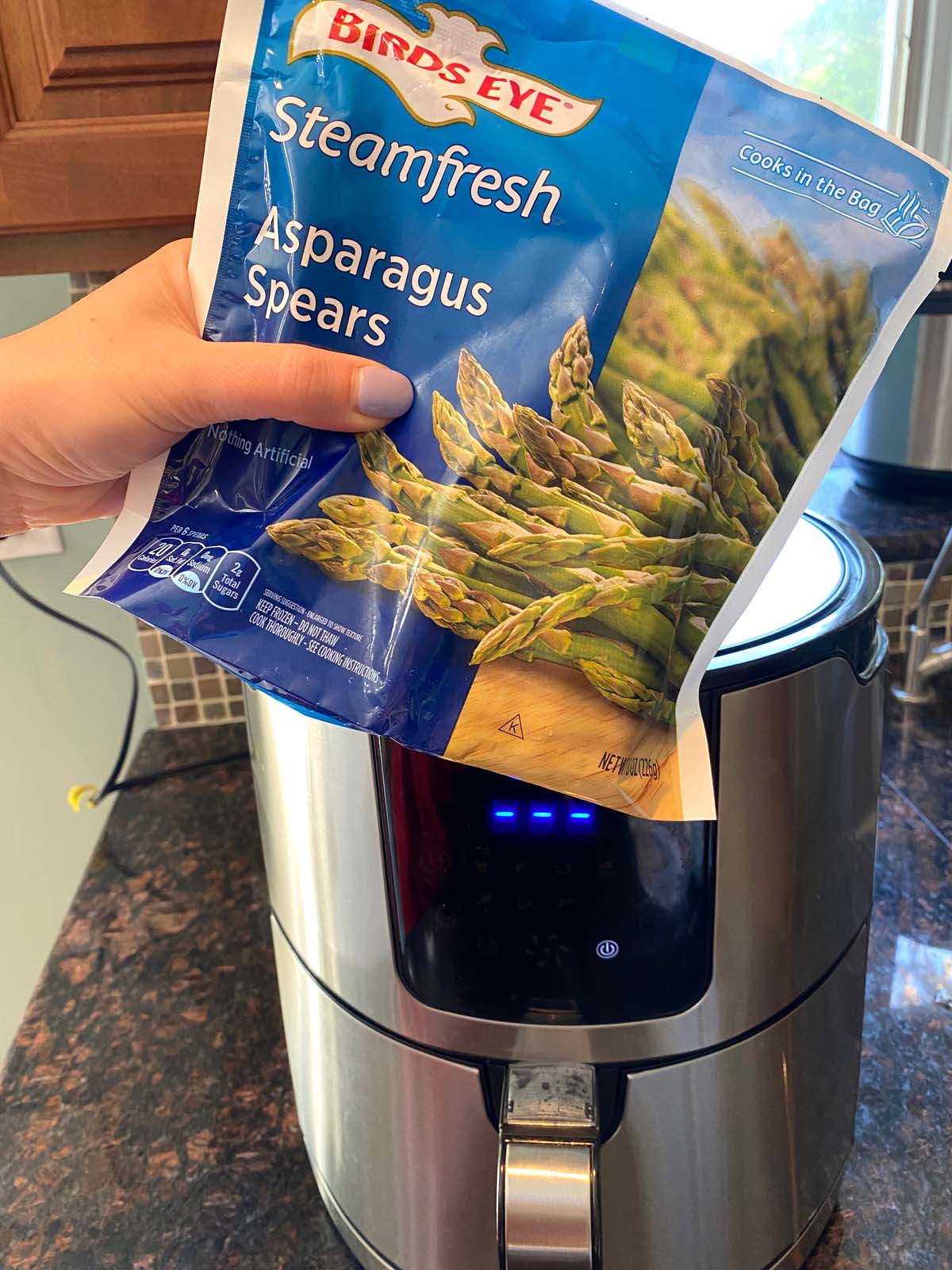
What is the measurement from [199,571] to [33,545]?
0.82 meters

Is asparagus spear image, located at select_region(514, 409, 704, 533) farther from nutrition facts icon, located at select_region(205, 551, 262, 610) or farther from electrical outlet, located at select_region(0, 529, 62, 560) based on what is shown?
electrical outlet, located at select_region(0, 529, 62, 560)

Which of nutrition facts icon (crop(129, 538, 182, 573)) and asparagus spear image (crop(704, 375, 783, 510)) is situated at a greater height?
asparagus spear image (crop(704, 375, 783, 510))

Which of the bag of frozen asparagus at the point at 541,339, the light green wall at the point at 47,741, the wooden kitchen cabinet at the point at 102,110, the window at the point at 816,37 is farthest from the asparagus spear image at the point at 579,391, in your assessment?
the window at the point at 816,37

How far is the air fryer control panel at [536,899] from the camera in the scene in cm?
41

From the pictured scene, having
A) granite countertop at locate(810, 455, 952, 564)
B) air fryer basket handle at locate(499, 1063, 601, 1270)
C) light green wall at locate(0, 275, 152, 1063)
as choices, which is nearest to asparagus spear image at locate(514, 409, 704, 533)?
air fryer basket handle at locate(499, 1063, 601, 1270)

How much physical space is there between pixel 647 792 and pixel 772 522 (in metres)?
0.11

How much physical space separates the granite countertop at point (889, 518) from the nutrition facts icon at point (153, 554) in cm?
74

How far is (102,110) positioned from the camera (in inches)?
25.4

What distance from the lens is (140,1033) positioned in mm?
702

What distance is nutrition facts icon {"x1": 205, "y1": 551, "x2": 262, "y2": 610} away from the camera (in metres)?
0.37

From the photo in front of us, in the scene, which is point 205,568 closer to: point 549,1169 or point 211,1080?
Result: point 549,1169

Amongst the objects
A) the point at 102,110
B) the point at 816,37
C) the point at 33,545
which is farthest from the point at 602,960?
the point at 816,37

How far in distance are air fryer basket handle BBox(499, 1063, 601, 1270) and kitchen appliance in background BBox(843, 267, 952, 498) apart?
30.5 inches

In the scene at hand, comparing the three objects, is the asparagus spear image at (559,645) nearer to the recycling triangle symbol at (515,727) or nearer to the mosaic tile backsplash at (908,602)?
the recycling triangle symbol at (515,727)
